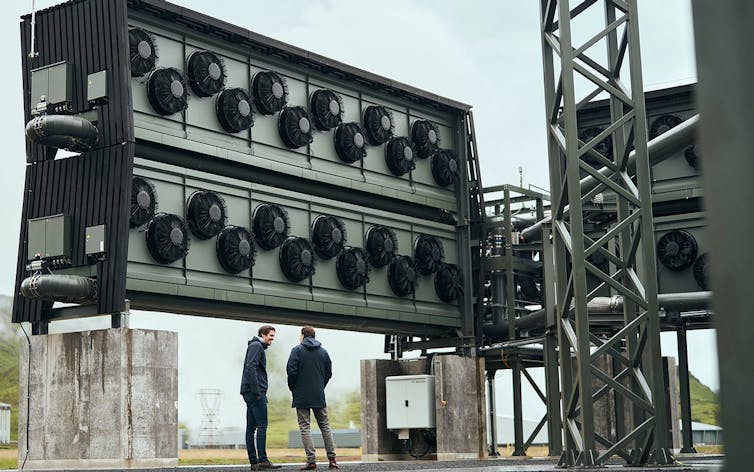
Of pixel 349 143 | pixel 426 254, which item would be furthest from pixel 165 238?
pixel 426 254

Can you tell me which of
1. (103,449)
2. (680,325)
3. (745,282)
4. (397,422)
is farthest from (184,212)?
(745,282)

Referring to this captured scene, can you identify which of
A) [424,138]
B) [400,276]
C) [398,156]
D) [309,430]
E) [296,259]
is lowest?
[309,430]

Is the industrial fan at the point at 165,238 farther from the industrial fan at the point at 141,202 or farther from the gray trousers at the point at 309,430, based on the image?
the gray trousers at the point at 309,430

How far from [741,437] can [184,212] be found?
80.5 ft

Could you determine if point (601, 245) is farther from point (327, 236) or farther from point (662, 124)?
point (662, 124)

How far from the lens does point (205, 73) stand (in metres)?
26.8

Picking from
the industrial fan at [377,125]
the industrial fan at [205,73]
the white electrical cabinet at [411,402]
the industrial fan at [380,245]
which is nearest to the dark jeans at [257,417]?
the industrial fan at [205,73]

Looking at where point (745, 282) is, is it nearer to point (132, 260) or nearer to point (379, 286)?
point (132, 260)

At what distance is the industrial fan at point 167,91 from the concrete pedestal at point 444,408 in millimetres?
11325

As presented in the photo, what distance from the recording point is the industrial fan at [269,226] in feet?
91.5

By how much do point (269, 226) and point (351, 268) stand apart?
131 inches

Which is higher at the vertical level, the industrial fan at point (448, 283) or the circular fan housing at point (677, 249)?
the circular fan housing at point (677, 249)

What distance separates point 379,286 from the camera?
31859mm

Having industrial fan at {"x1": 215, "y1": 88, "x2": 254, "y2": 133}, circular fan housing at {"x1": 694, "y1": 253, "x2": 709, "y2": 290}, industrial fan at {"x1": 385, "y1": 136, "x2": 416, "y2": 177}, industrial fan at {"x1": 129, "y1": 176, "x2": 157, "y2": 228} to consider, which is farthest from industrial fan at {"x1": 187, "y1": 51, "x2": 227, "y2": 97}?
circular fan housing at {"x1": 694, "y1": 253, "x2": 709, "y2": 290}
